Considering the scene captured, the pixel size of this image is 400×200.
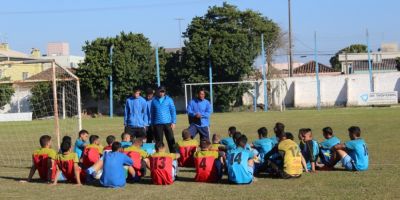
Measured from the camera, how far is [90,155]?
11.2 metres

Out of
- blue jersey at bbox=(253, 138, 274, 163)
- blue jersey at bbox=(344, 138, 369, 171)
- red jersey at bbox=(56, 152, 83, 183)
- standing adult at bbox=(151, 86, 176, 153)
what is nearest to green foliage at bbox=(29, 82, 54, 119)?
standing adult at bbox=(151, 86, 176, 153)

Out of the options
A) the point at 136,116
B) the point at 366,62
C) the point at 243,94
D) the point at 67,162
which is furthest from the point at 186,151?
the point at 366,62

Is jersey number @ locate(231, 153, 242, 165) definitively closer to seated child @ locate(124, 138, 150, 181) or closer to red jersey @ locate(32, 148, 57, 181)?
seated child @ locate(124, 138, 150, 181)

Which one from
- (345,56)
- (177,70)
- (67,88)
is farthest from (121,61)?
(345,56)

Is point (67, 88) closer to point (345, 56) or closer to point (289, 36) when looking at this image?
point (289, 36)

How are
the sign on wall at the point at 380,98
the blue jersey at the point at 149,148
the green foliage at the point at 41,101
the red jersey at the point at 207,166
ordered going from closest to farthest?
1. the red jersey at the point at 207,166
2. the blue jersey at the point at 149,148
3. the green foliage at the point at 41,101
4. the sign on wall at the point at 380,98

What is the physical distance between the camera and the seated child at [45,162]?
1094cm

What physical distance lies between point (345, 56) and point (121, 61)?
34111 millimetres

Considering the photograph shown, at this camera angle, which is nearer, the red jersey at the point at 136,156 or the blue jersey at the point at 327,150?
the red jersey at the point at 136,156

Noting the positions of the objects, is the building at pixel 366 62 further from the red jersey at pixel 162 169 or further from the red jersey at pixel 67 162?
the red jersey at pixel 67 162

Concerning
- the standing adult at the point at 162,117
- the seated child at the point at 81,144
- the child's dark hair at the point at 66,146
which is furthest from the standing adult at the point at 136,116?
the child's dark hair at the point at 66,146

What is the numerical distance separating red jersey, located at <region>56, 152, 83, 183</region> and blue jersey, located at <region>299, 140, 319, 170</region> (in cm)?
459

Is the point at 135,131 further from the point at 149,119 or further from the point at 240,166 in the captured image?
the point at 240,166

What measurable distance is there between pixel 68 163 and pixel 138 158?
1.35 metres
